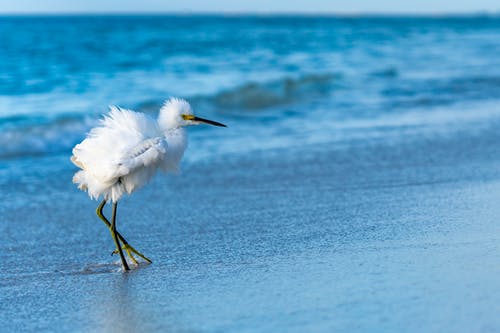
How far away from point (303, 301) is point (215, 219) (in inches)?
72.0

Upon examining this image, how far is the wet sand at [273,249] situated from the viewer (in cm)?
310

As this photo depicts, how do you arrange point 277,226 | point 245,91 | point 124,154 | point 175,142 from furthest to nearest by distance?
point 245,91, point 277,226, point 175,142, point 124,154

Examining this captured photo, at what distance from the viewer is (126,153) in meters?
3.87

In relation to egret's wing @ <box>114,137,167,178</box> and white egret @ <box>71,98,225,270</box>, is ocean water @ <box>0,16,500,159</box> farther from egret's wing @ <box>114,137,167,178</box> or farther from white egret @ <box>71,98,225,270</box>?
egret's wing @ <box>114,137,167,178</box>

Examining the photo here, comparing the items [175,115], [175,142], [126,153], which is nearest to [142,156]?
[126,153]

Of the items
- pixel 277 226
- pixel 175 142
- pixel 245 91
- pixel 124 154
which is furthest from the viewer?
pixel 245 91

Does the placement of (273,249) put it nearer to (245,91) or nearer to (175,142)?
(175,142)

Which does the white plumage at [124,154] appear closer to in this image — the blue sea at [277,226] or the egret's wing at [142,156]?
the egret's wing at [142,156]

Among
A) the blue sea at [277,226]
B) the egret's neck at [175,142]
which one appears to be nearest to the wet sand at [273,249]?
the blue sea at [277,226]

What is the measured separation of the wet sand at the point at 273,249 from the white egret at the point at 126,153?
44 centimetres

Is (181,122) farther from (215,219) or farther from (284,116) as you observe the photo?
(284,116)

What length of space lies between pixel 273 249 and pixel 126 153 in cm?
93

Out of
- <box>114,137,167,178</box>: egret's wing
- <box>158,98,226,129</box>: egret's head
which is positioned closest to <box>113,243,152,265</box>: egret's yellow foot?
<box>114,137,167,178</box>: egret's wing

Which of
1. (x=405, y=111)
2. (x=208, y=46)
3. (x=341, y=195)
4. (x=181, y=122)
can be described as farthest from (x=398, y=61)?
(x=181, y=122)
